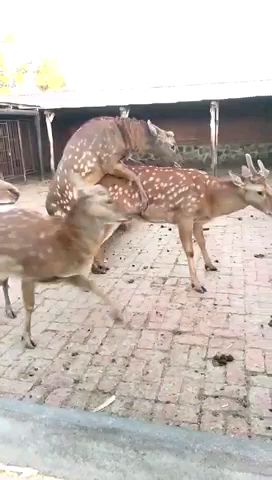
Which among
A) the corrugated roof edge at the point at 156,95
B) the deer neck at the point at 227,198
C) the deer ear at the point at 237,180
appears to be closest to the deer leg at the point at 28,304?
the deer neck at the point at 227,198

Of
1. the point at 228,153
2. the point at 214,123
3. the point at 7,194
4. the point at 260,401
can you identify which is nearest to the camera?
the point at 260,401

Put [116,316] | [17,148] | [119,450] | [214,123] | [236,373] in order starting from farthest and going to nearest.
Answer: [17,148], [214,123], [116,316], [236,373], [119,450]

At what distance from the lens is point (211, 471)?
133 centimetres

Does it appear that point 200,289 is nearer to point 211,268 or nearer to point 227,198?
point 211,268

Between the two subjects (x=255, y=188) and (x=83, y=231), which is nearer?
(x=83, y=231)

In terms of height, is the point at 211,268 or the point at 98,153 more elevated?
the point at 98,153

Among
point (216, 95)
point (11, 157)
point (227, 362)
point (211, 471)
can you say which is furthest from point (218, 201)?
point (11, 157)

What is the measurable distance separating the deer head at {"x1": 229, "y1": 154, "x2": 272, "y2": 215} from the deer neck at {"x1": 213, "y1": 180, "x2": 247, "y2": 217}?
5 cm

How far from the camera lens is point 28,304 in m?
3.18

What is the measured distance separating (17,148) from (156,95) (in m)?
4.22

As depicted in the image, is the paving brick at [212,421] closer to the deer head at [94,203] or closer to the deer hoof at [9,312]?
the deer head at [94,203]

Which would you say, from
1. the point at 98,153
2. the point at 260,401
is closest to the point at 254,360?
→ the point at 260,401

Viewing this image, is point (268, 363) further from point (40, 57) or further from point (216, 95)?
point (40, 57)

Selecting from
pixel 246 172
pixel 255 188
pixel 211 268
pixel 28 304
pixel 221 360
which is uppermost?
pixel 246 172
